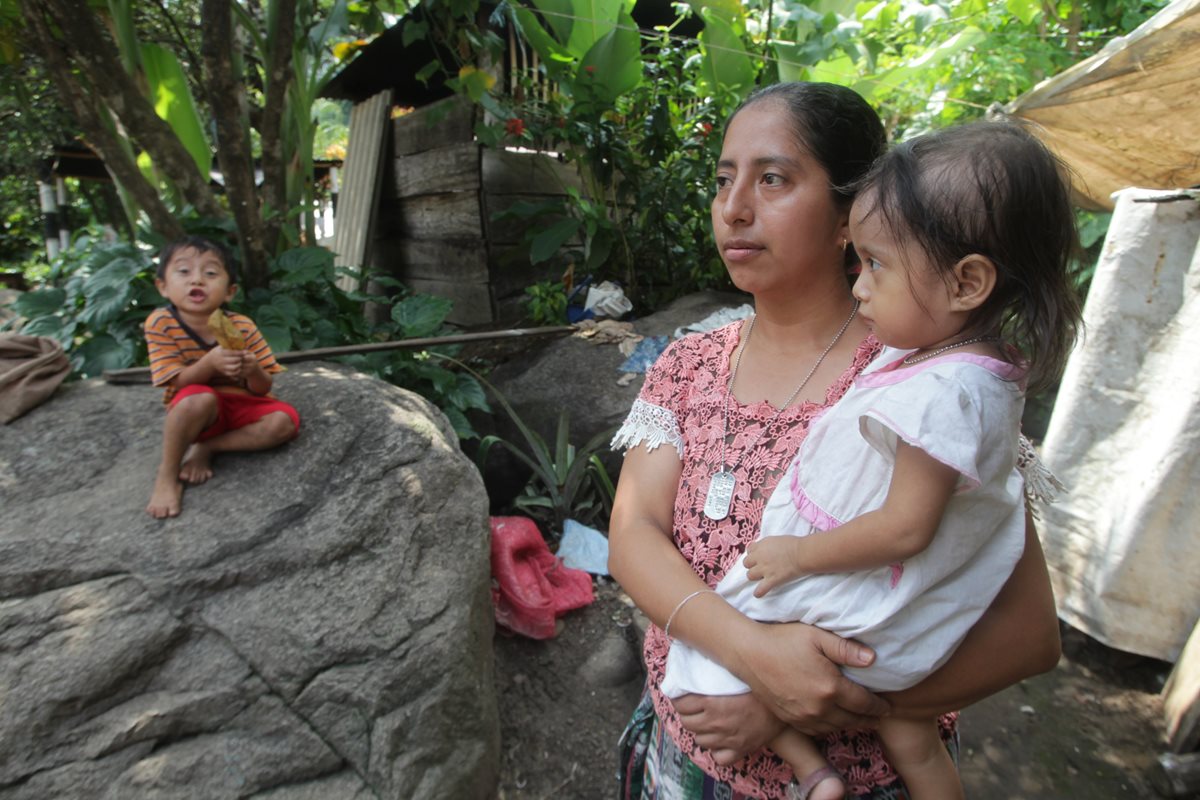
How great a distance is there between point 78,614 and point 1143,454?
12.2ft

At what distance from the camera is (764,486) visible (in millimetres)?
1102

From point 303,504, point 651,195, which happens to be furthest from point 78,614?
point 651,195

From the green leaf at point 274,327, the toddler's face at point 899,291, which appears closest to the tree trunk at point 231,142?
the green leaf at point 274,327

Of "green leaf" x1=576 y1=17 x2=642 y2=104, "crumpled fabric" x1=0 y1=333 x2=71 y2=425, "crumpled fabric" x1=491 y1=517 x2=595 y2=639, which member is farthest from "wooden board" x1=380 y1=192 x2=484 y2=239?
"crumpled fabric" x1=0 y1=333 x2=71 y2=425

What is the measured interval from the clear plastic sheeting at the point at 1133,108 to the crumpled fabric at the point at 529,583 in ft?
8.05

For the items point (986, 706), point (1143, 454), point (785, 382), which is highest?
point (785, 382)

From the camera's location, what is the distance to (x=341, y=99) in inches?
284

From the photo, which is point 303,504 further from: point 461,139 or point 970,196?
point 461,139

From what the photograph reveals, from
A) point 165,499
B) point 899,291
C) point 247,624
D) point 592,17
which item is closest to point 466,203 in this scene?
point 592,17

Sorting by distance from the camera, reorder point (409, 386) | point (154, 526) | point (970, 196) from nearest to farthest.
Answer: point (970, 196)
point (154, 526)
point (409, 386)

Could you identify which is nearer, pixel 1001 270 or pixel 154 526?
pixel 1001 270

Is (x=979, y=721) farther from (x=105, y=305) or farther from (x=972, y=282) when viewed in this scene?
(x=105, y=305)

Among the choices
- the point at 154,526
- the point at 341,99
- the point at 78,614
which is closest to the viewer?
the point at 78,614

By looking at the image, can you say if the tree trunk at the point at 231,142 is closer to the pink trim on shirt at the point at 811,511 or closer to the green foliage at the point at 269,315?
the green foliage at the point at 269,315
